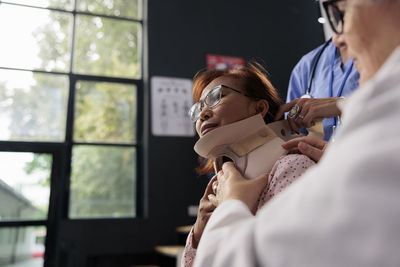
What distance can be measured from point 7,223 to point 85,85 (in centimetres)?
152

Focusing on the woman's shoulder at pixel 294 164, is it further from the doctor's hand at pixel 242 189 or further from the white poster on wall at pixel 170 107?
the white poster on wall at pixel 170 107

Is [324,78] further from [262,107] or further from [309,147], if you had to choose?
[309,147]

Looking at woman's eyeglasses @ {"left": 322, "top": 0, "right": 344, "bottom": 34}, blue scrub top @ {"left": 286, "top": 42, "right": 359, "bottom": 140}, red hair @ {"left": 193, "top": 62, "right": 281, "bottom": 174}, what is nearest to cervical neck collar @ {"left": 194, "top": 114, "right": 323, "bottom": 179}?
red hair @ {"left": 193, "top": 62, "right": 281, "bottom": 174}

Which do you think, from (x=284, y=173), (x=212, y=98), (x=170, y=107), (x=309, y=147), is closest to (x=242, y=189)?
(x=284, y=173)

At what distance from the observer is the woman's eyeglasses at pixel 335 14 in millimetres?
559

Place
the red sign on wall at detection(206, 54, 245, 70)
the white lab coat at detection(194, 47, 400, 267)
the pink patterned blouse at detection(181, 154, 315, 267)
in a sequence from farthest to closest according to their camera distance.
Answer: the red sign on wall at detection(206, 54, 245, 70) < the pink patterned blouse at detection(181, 154, 315, 267) < the white lab coat at detection(194, 47, 400, 267)

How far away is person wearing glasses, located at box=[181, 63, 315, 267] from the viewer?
913mm

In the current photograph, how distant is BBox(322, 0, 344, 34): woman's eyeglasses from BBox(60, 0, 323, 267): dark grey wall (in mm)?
3026

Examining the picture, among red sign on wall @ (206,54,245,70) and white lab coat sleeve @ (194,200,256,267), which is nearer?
white lab coat sleeve @ (194,200,256,267)

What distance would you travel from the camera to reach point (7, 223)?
10.2 ft

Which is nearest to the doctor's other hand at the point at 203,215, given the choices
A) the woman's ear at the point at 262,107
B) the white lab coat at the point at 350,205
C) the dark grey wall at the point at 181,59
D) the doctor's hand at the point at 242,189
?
the doctor's hand at the point at 242,189

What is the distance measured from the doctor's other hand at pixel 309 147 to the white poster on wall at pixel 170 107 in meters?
2.74

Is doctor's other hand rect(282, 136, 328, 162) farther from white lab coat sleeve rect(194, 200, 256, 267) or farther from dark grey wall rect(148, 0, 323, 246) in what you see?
dark grey wall rect(148, 0, 323, 246)

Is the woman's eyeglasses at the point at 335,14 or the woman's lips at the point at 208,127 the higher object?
the woman's eyeglasses at the point at 335,14
